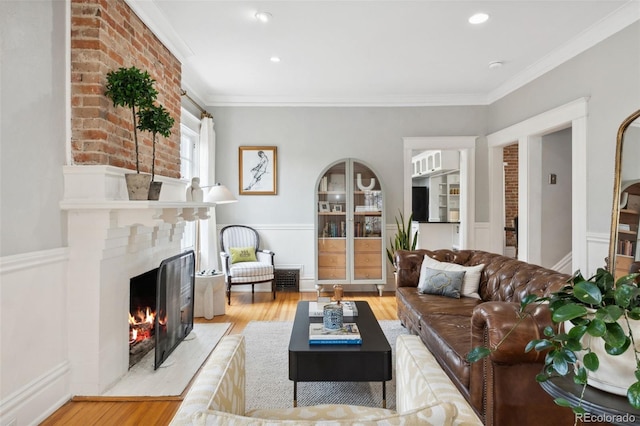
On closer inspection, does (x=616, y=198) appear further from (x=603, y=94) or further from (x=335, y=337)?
(x=335, y=337)

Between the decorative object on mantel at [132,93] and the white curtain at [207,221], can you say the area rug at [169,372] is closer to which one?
the decorative object on mantel at [132,93]

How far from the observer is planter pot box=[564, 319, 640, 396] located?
90cm

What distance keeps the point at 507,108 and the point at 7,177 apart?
198 inches

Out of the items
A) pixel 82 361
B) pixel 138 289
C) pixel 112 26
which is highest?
pixel 112 26

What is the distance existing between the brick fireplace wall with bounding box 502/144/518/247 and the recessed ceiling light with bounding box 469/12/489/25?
14.7 feet

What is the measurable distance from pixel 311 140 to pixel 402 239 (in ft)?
6.16

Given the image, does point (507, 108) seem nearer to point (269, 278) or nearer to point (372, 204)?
point (372, 204)

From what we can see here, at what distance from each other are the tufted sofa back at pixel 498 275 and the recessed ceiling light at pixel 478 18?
201cm

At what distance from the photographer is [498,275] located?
2.90 m

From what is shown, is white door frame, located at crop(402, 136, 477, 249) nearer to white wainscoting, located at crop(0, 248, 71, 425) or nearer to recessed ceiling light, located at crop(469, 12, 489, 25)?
recessed ceiling light, located at crop(469, 12, 489, 25)

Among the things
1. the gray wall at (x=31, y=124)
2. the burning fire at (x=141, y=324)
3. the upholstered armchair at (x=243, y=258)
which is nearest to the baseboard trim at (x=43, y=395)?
the burning fire at (x=141, y=324)

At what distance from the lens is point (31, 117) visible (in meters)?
1.89

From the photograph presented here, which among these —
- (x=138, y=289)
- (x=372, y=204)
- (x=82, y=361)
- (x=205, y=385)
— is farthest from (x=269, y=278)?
(x=205, y=385)

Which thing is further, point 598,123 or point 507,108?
point 507,108
